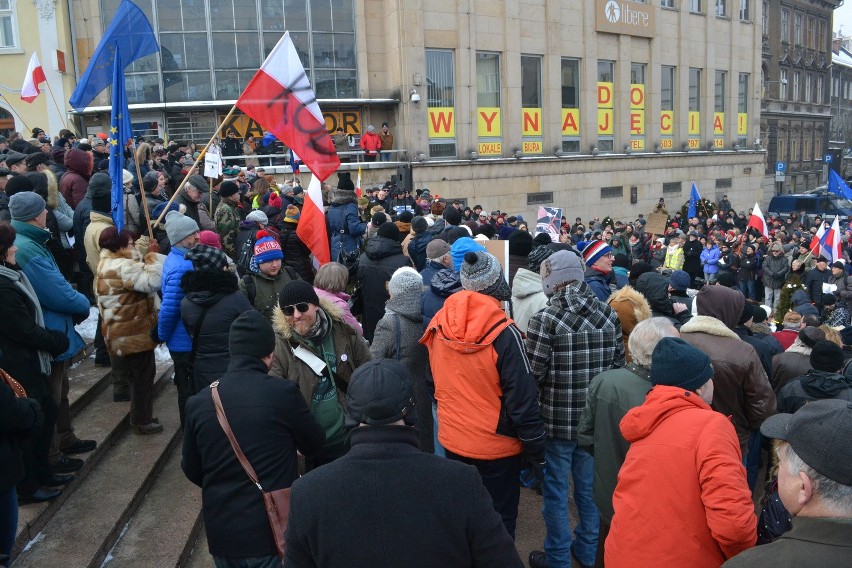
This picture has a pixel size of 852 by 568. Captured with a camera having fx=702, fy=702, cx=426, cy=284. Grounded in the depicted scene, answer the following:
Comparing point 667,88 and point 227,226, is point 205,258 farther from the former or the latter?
point 667,88

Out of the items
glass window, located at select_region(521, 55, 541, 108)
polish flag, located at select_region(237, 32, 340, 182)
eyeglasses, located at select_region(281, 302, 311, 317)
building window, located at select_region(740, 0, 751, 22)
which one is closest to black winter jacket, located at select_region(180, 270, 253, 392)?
eyeglasses, located at select_region(281, 302, 311, 317)

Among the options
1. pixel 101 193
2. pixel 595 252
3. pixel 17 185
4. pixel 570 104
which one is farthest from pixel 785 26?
pixel 17 185

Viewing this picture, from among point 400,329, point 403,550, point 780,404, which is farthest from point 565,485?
point 403,550

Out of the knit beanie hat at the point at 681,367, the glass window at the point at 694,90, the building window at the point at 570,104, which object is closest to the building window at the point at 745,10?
the glass window at the point at 694,90

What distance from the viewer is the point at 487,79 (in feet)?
85.3

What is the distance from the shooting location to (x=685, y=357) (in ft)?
9.86

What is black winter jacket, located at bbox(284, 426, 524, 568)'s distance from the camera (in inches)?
83.2

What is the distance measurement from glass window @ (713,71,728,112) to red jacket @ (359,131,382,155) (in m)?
19.9

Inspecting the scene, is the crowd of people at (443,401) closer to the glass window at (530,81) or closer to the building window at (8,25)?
the building window at (8,25)

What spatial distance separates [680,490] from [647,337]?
2.98 feet

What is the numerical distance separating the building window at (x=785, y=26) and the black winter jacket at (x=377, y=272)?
184 ft

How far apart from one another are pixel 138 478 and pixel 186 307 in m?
1.38

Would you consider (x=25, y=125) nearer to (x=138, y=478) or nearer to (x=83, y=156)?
(x=83, y=156)

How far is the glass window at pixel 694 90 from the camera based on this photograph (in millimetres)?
33388
